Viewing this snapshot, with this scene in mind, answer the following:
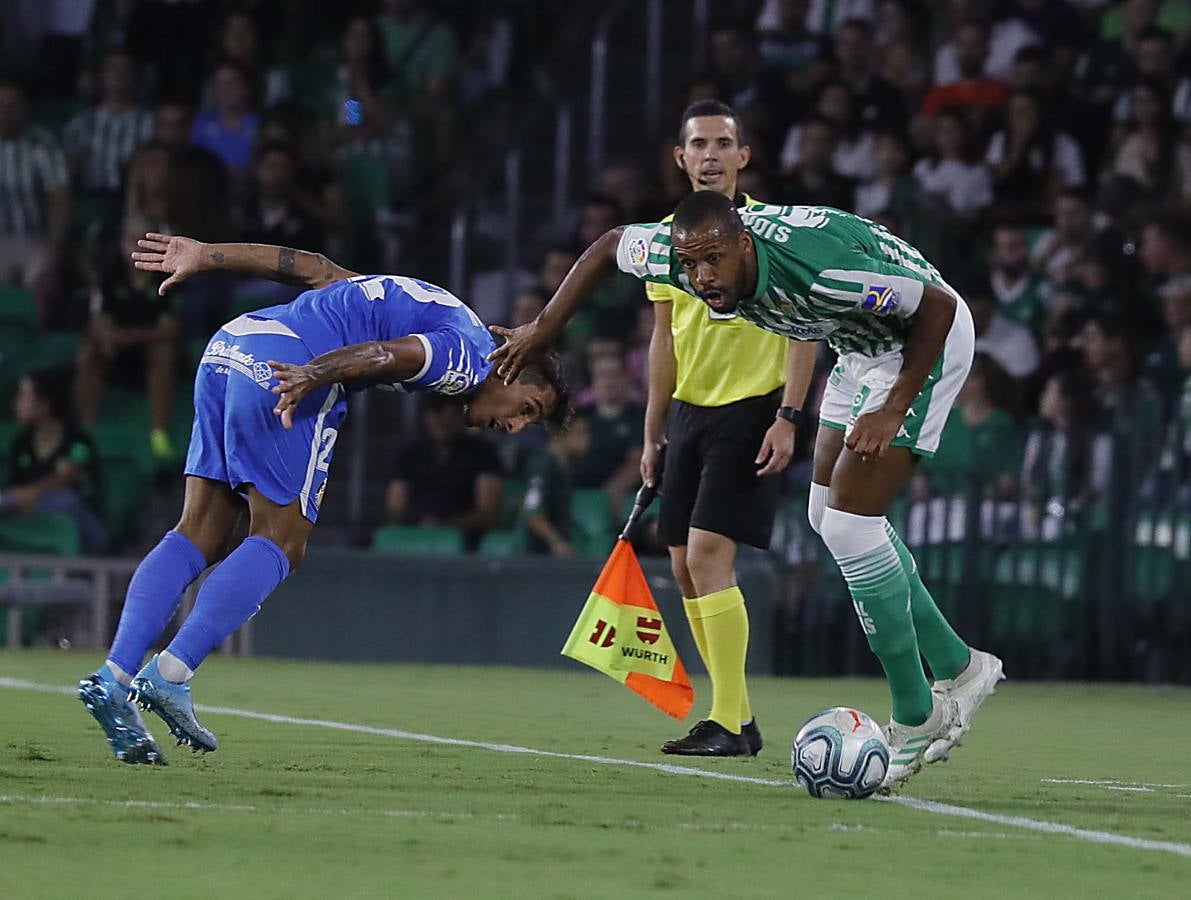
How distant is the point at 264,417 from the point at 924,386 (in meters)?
1.99

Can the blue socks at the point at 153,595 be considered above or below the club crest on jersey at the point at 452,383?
below

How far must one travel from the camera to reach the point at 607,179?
1620 cm

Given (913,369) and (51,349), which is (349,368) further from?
(51,349)

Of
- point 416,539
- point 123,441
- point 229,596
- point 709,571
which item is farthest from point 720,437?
point 123,441

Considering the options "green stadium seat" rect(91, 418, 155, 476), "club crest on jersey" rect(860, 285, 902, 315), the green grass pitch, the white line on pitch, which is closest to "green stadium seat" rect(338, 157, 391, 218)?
"green stadium seat" rect(91, 418, 155, 476)

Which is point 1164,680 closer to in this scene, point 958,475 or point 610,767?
point 958,475

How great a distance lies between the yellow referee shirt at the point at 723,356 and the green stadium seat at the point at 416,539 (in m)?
6.23

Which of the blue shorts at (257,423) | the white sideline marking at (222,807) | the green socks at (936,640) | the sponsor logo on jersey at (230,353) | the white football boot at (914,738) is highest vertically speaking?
the sponsor logo on jersey at (230,353)

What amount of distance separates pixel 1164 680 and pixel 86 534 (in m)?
7.16

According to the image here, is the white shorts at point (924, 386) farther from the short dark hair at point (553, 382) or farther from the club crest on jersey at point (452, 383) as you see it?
the club crest on jersey at point (452, 383)

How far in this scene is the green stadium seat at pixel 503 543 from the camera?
13.6 metres

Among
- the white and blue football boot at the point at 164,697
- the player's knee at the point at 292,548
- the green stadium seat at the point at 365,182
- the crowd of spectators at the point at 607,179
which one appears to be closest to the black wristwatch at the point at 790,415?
the player's knee at the point at 292,548

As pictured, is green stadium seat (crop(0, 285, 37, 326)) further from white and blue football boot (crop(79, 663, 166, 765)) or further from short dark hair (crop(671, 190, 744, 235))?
short dark hair (crop(671, 190, 744, 235))

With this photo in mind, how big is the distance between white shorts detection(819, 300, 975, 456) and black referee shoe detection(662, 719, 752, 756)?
1328 millimetres
